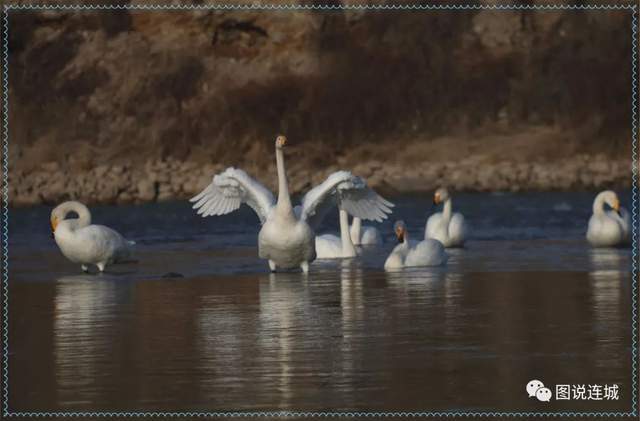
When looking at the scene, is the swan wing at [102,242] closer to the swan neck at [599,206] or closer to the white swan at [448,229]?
the white swan at [448,229]

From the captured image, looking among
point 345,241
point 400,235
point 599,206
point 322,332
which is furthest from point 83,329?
point 599,206

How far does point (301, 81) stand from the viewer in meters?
54.0

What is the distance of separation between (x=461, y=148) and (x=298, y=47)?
733cm

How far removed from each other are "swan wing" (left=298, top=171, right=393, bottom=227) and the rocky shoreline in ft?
81.4

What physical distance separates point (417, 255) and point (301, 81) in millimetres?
34701

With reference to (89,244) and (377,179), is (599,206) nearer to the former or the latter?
(89,244)

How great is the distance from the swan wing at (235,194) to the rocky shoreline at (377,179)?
81.6 ft

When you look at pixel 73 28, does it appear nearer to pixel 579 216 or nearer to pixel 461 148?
pixel 461 148

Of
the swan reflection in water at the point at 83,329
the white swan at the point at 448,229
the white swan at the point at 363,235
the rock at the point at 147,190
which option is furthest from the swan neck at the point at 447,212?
the rock at the point at 147,190

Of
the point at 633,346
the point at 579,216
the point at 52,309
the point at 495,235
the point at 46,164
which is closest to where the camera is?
the point at 633,346

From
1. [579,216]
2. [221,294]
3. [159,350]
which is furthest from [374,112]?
[159,350]

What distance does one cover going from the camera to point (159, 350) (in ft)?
41.2

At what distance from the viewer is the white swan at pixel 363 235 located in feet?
80.8

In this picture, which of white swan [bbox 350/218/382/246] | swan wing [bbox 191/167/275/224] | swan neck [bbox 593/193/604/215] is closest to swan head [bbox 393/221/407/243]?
swan wing [bbox 191/167/275/224]
